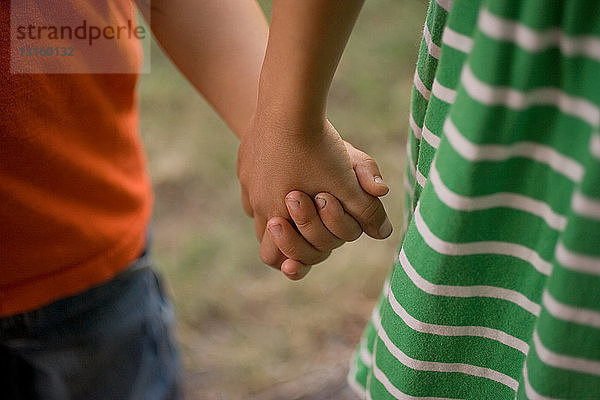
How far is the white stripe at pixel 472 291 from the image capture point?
1.65 feet

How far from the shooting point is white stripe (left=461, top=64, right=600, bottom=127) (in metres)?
0.44

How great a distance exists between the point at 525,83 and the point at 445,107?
0.24 feet

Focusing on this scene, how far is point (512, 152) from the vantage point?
1.53 feet

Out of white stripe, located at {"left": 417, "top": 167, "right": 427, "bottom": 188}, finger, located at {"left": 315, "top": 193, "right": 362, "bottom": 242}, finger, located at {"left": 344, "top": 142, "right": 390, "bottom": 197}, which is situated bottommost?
finger, located at {"left": 315, "top": 193, "right": 362, "bottom": 242}

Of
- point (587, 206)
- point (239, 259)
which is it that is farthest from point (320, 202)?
point (239, 259)

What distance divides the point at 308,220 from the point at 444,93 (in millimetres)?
161

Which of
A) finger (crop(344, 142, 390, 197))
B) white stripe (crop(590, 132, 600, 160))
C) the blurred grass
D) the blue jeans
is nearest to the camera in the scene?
white stripe (crop(590, 132, 600, 160))

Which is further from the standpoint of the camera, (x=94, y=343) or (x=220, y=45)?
(x=94, y=343)

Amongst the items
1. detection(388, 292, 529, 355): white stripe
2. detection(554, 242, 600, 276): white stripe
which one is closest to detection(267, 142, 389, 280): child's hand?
detection(388, 292, 529, 355): white stripe

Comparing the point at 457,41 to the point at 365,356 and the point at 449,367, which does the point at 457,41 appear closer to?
the point at 449,367

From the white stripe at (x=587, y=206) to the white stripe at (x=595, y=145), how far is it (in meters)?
0.02

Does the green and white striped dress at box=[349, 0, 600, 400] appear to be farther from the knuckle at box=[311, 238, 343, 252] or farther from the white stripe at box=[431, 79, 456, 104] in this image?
the knuckle at box=[311, 238, 343, 252]

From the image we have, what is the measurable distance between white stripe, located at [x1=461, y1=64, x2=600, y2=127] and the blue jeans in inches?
20.6

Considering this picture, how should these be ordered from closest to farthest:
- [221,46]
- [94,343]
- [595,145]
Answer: [595,145], [221,46], [94,343]
